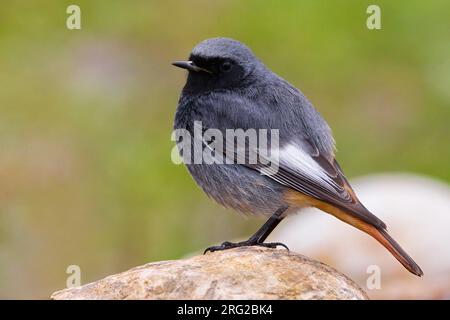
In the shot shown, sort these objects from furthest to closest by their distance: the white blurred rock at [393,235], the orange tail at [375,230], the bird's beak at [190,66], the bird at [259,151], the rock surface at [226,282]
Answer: the white blurred rock at [393,235], the bird's beak at [190,66], the bird at [259,151], the orange tail at [375,230], the rock surface at [226,282]

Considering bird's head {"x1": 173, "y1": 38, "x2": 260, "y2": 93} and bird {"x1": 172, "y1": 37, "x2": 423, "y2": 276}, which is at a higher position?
bird's head {"x1": 173, "y1": 38, "x2": 260, "y2": 93}

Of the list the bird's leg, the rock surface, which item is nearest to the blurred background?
the bird's leg

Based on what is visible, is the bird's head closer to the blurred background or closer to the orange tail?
the orange tail

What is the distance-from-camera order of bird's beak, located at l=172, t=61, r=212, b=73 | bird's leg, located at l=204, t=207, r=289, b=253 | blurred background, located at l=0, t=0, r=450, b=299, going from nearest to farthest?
bird's leg, located at l=204, t=207, r=289, b=253 → bird's beak, located at l=172, t=61, r=212, b=73 → blurred background, located at l=0, t=0, r=450, b=299

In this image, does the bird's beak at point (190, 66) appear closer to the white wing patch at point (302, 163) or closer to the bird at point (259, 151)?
the bird at point (259, 151)

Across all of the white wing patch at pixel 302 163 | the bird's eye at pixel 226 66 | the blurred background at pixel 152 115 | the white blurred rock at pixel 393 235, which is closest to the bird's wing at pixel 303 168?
the white wing patch at pixel 302 163

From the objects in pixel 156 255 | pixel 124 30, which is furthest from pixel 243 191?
pixel 124 30

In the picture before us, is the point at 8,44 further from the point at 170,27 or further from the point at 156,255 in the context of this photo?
the point at 156,255

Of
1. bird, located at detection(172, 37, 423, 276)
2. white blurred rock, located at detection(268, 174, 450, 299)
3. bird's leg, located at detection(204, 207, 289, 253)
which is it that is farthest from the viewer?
white blurred rock, located at detection(268, 174, 450, 299)
